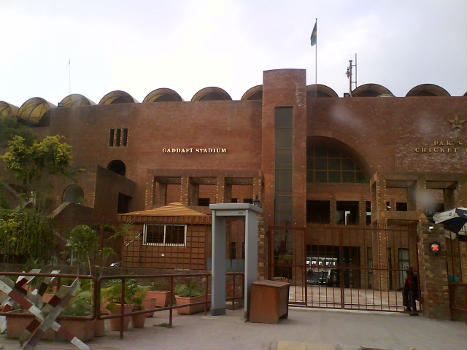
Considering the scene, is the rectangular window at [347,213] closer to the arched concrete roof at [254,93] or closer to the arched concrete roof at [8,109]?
the arched concrete roof at [254,93]

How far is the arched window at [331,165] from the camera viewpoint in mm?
33438

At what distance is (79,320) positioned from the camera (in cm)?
671

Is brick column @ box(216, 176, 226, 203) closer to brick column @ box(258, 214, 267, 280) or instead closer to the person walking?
brick column @ box(258, 214, 267, 280)

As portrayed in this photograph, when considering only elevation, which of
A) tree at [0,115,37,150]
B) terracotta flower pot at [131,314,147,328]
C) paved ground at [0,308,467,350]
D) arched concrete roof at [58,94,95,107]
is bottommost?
paved ground at [0,308,467,350]

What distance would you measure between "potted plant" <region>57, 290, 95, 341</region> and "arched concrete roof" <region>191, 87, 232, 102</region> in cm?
3140

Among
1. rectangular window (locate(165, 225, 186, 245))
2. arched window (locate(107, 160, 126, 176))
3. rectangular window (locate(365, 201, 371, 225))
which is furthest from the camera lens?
arched window (locate(107, 160, 126, 176))

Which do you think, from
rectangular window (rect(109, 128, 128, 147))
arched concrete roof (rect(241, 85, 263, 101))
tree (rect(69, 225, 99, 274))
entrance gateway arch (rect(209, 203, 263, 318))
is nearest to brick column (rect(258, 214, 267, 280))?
entrance gateway arch (rect(209, 203, 263, 318))

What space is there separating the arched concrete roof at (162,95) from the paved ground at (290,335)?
30.3 meters

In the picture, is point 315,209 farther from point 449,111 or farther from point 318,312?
point 318,312

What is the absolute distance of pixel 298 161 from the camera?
2923cm

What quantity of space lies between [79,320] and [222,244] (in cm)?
437

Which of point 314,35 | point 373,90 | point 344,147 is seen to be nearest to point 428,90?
point 373,90

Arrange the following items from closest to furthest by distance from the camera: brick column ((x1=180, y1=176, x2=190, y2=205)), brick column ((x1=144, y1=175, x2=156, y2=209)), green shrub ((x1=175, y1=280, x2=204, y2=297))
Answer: green shrub ((x1=175, y1=280, x2=204, y2=297)) < brick column ((x1=180, y1=176, x2=190, y2=205)) < brick column ((x1=144, y1=175, x2=156, y2=209))

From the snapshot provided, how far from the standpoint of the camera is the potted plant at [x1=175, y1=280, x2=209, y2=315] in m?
10.5
